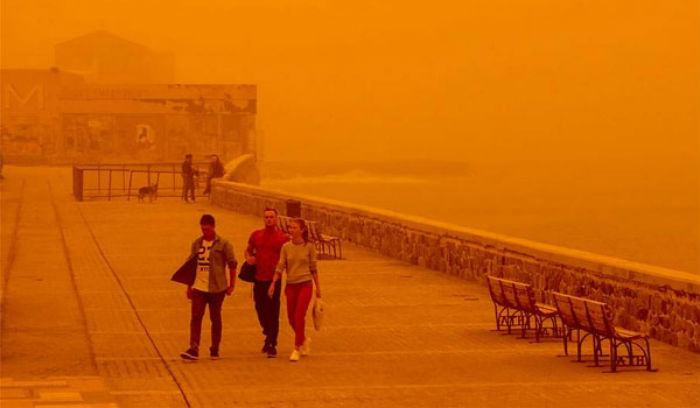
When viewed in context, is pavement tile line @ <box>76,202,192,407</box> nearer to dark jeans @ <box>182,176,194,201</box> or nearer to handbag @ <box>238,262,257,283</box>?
handbag @ <box>238,262,257,283</box>

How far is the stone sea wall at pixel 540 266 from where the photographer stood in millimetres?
15914

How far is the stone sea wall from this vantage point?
1591 cm

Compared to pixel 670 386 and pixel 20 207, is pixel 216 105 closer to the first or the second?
pixel 20 207

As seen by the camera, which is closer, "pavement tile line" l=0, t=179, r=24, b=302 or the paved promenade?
the paved promenade

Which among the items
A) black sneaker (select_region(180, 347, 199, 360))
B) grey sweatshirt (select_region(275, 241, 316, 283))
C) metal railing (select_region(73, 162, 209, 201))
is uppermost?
grey sweatshirt (select_region(275, 241, 316, 283))

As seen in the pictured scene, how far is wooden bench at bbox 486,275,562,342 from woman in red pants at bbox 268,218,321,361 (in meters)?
3.05

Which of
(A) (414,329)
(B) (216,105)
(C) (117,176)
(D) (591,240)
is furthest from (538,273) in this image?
(D) (591,240)

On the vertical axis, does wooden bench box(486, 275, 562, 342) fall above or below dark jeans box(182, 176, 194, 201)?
above

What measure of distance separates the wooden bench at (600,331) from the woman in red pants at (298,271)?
287 cm

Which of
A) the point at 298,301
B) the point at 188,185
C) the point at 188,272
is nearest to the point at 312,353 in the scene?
the point at 298,301

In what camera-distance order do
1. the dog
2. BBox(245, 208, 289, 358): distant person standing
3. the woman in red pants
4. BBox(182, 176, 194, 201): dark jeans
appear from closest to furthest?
the woman in red pants
BBox(245, 208, 289, 358): distant person standing
BBox(182, 176, 194, 201): dark jeans
the dog

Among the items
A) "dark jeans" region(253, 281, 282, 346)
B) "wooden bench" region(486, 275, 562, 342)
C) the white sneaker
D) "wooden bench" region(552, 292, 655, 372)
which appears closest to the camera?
"wooden bench" region(552, 292, 655, 372)

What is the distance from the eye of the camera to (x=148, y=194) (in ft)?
167

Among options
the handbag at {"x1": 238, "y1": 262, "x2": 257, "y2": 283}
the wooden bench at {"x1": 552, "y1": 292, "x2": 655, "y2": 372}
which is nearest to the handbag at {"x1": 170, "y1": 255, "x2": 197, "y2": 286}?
the handbag at {"x1": 238, "y1": 262, "x2": 257, "y2": 283}
